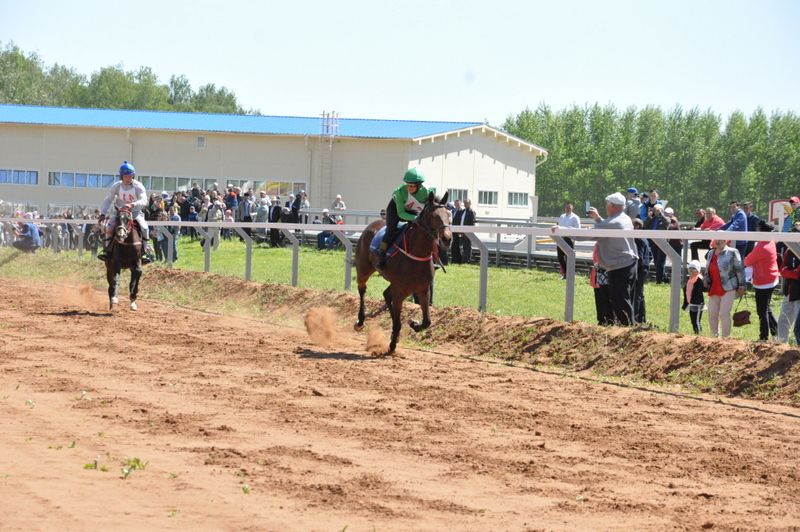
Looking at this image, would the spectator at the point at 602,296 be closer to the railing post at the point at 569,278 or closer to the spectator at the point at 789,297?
the railing post at the point at 569,278

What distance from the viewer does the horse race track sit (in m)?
6.58

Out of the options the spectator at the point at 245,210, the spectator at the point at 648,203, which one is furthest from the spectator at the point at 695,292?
the spectator at the point at 245,210

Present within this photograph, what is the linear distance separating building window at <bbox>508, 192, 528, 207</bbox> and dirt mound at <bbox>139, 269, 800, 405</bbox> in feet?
137

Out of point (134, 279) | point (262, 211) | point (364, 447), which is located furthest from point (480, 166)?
point (364, 447)

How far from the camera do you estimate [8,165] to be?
59.0m

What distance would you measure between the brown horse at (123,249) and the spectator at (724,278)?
9.17 metres

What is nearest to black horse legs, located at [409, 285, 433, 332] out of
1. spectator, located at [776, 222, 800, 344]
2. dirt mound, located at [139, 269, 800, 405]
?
dirt mound, located at [139, 269, 800, 405]

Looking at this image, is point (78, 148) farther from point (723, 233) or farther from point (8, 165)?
point (723, 233)

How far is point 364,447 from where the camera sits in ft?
27.3

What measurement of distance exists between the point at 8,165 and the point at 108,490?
5565cm

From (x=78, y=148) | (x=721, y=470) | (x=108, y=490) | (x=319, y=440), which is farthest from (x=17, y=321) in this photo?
(x=78, y=148)

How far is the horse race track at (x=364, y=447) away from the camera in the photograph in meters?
6.58

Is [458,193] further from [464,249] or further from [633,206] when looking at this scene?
[633,206]

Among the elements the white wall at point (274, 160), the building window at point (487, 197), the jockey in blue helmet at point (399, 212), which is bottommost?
the jockey in blue helmet at point (399, 212)
